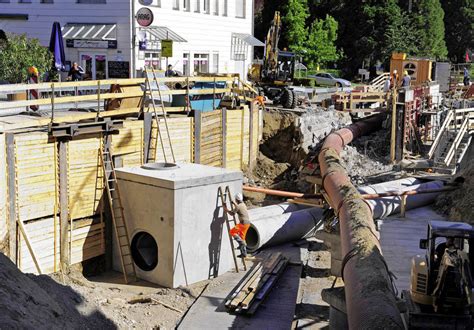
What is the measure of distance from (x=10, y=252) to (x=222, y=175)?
5378mm

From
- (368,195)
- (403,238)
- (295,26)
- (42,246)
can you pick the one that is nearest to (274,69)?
(368,195)

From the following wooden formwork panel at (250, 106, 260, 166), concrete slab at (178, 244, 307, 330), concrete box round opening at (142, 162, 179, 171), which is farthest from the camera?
wooden formwork panel at (250, 106, 260, 166)

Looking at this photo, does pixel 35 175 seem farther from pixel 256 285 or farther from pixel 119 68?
pixel 119 68

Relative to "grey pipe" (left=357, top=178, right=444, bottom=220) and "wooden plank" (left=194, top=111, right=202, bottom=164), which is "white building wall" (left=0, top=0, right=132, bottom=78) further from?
"grey pipe" (left=357, top=178, right=444, bottom=220)

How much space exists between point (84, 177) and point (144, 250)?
2444 mm

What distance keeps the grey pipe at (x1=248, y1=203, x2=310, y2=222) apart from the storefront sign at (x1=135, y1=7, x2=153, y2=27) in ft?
47.2

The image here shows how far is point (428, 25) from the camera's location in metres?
63.7

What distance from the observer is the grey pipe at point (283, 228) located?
18156 millimetres

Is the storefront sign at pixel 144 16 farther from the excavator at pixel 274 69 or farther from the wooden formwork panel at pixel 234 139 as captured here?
the wooden formwork panel at pixel 234 139

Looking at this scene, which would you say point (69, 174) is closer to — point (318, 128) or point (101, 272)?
point (101, 272)

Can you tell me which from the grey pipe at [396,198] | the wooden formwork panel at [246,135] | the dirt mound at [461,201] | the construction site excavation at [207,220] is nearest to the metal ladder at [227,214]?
the construction site excavation at [207,220]

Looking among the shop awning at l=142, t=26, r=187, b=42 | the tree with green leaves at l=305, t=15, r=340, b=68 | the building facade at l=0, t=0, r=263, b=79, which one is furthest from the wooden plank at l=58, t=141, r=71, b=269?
the tree with green leaves at l=305, t=15, r=340, b=68

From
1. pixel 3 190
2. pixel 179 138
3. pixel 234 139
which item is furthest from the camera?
pixel 234 139

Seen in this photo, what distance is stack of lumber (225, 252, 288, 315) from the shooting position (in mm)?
13844
